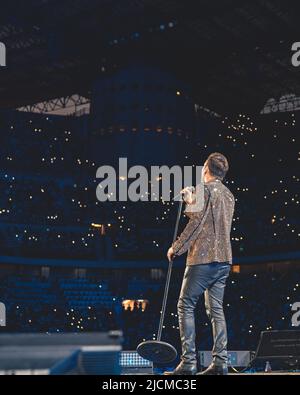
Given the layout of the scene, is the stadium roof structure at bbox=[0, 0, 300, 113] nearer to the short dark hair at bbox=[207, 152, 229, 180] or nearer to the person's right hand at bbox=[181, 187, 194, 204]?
the short dark hair at bbox=[207, 152, 229, 180]

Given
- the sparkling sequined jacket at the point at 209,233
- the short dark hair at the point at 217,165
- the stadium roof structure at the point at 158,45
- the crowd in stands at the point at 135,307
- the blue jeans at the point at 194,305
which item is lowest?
the crowd in stands at the point at 135,307

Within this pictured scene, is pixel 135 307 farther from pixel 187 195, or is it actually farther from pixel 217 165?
pixel 187 195

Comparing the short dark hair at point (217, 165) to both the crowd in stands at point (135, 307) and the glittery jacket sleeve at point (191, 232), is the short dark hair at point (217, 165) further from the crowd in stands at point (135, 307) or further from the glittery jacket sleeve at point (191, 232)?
the crowd in stands at point (135, 307)

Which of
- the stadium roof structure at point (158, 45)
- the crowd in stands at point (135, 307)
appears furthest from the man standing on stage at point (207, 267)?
the crowd in stands at point (135, 307)

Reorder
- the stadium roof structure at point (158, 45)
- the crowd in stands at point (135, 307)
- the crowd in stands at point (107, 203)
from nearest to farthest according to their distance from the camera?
the stadium roof structure at point (158, 45), the crowd in stands at point (135, 307), the crowd in stands at point (107, 203)

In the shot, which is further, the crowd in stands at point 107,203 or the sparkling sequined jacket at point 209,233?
the crowd in stands at point 107,203

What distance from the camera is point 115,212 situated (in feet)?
93.1

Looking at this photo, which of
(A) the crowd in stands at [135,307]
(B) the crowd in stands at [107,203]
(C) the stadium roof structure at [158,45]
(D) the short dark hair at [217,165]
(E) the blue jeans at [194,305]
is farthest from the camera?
(B) the crowd in stands at [107,203]

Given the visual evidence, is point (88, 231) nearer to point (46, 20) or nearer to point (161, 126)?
point (161, 126)

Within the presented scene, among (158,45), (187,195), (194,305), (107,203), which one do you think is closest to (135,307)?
(107,203)

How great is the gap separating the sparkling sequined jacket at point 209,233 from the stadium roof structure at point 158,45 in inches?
598

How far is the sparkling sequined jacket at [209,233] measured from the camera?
522 cm

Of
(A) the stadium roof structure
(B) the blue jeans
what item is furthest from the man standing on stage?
(A) the stadium roof structure

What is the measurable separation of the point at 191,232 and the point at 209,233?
0.48ft
